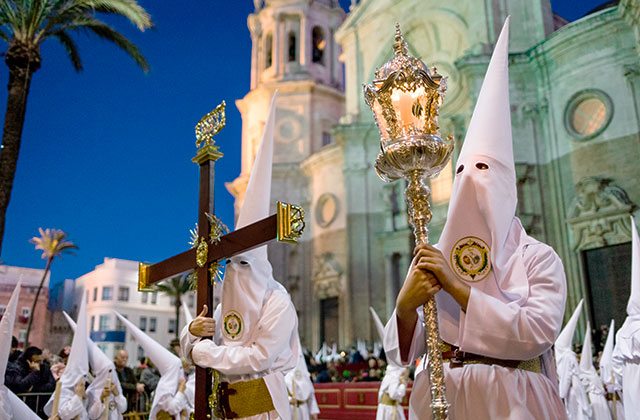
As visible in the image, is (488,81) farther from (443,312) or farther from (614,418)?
(614,418)

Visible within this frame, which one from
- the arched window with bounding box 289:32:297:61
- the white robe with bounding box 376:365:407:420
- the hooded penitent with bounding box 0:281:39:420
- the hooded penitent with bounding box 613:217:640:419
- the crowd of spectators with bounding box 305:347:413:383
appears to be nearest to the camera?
the hooded penitent with bounding box 0:281:39:420

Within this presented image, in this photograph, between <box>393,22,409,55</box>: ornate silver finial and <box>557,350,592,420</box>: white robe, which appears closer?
<box>393,22,409,55</box>: ornate silver finial

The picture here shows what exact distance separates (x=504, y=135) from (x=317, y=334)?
2685 centimetres

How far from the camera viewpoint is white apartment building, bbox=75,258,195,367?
47969mm

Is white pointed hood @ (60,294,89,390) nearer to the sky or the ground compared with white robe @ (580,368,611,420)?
nearer to the sky

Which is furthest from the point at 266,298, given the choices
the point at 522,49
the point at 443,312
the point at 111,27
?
the point at 522,49

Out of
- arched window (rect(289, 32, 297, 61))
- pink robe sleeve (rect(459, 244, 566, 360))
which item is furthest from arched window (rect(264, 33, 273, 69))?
pink robe sleeve (rect(459, 244, 566, 360))

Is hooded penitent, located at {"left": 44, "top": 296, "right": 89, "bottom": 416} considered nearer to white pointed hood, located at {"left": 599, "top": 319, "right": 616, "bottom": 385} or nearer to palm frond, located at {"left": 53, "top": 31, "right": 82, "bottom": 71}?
white pointed hood, located at {"left": 599, "top": 319, "right": 616, "bottom": 385}

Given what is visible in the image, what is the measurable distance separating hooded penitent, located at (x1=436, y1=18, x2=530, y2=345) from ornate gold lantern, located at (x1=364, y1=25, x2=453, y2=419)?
152mm

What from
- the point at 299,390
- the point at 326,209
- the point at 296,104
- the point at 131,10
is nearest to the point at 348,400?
the point at 299,390

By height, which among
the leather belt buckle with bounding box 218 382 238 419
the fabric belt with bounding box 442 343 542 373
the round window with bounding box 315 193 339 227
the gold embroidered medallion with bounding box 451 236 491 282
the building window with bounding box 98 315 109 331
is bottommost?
the leather belt buckle with bounding box 218 382 238 419

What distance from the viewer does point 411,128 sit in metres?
3.34

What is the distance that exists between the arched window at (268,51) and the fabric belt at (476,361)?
3599cm

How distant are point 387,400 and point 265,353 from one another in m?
8.09
